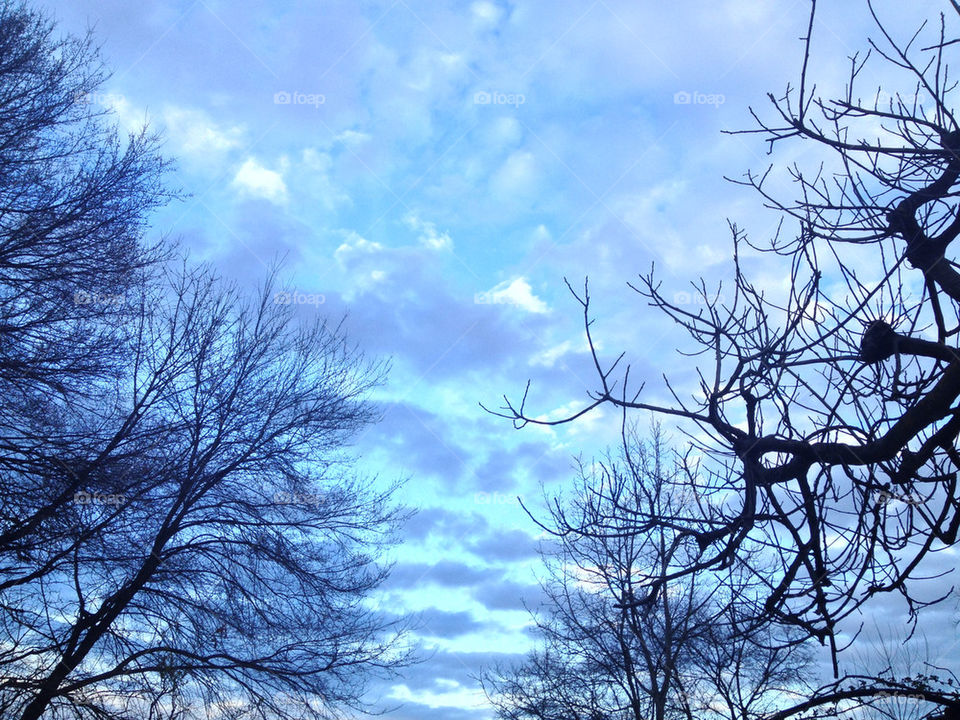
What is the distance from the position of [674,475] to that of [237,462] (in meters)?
8.73

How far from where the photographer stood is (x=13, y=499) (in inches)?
303

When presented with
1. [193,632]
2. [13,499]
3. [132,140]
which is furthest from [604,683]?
[132,140]

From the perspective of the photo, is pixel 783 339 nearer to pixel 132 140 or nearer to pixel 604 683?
pixel 132 140
